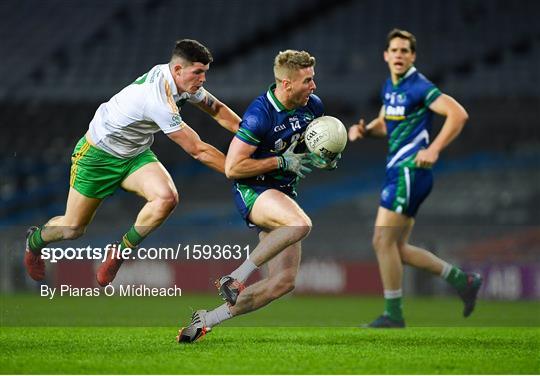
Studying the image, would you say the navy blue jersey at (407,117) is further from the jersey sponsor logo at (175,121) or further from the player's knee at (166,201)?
the jersey sponsor logo at (175,121)

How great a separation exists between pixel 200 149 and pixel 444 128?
2.17 m

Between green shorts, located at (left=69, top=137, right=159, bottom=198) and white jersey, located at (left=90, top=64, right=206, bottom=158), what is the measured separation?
54mm

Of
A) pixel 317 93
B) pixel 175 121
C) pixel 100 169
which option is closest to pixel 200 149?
pixel 175 121

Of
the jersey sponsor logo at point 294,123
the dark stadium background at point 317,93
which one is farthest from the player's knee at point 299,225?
the dark stadium background at point 317,93

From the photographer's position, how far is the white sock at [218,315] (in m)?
6.49

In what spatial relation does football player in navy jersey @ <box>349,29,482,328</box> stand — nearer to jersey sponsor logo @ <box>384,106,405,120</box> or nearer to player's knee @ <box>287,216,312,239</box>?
jersey sponsor logo @ <box>384,106,405,120</box>

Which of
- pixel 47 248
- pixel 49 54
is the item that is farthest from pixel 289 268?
pixel 49 54

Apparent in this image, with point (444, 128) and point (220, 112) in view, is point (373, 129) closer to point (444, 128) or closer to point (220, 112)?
point (444, 128)

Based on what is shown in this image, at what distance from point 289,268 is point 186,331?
768mm

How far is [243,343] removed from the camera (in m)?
6.71

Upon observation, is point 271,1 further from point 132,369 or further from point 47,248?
point 132,369

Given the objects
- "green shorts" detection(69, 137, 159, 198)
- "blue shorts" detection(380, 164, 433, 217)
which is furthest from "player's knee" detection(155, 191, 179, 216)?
"blue shorts" detection(380, 164, 433, 217)

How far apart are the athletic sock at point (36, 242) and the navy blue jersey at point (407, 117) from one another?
281cm

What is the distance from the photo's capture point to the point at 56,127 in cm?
1950
